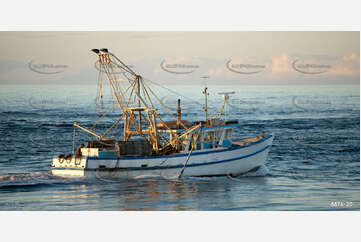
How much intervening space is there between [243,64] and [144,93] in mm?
4191

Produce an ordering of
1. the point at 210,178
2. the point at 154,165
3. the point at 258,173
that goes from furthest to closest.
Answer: the point at 258,173 → the point at 210,178 → the point at 154,165

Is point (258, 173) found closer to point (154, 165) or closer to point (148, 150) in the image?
point (154, 165)

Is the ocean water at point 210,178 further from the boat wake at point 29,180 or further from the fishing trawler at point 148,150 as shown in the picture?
the fishing trawler at point 148,150

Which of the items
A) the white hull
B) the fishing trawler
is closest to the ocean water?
the white hull

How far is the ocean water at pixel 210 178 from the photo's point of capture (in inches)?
796

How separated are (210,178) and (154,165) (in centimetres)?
232

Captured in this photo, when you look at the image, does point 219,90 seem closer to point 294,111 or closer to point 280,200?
point 280,200

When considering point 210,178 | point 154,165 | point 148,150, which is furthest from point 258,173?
point 148,150

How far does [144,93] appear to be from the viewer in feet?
78.2

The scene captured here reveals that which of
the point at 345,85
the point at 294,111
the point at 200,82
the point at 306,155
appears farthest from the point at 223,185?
the point at 294,111

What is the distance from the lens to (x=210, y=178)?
77.0ft

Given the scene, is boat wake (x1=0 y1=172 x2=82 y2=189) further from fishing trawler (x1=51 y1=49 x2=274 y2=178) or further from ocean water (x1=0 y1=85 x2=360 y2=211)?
fishing trawler (x1=51 y1=49 x2=274 y2=178)

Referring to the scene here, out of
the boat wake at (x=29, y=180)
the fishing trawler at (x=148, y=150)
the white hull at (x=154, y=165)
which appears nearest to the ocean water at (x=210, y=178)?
the boat wake at (x=29, y=180)

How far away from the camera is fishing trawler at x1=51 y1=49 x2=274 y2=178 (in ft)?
76.2
